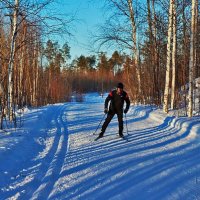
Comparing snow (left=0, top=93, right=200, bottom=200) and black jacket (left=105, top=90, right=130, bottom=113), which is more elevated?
black jacket (left=105, top=90, right=130, bottom=113)

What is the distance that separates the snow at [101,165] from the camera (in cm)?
537

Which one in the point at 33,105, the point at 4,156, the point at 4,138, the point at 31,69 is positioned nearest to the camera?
the point at 4,156

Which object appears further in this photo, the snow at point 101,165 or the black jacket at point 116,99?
the black jacket at point 116,99

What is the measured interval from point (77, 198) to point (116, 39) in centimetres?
2018

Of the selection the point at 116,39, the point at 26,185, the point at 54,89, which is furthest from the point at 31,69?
the point at 26,185

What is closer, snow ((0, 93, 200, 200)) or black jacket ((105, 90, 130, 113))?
snow ((0, 93, 200, 200))

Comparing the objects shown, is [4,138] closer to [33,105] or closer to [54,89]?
[33,105]

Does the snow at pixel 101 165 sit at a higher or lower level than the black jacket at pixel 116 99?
lower

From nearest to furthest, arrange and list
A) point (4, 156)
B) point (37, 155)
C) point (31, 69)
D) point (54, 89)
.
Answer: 1. point (4, 156)
2. point (37, 155)
3. point (31, 69)
4. point (54, 89)

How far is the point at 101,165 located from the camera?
279 inches

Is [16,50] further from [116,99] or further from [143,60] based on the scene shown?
[143,60]

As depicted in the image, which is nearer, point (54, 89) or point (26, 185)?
point (26, 185)

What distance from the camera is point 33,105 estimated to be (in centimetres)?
2838

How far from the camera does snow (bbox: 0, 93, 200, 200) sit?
17.6 feet
